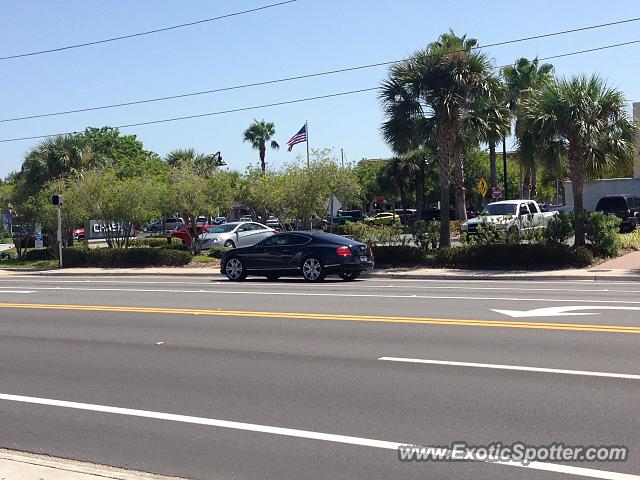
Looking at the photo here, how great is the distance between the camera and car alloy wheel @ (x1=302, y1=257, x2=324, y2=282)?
22234mm

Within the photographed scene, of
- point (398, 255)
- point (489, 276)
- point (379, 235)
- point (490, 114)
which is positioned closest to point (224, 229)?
point (379, 235)

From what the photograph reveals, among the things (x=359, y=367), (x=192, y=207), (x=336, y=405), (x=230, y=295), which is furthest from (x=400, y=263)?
(x=336, y=405)

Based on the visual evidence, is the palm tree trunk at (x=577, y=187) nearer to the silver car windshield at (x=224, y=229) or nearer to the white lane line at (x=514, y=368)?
the white lane line at (x=514, y=368)

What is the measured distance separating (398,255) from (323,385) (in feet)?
61.0

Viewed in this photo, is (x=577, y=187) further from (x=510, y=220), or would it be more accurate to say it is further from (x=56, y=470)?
(x=56, y=470)

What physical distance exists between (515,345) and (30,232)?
3584cm

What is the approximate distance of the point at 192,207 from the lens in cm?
3609

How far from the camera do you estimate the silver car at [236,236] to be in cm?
3631

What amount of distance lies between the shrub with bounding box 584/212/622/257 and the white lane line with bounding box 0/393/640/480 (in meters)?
20.6

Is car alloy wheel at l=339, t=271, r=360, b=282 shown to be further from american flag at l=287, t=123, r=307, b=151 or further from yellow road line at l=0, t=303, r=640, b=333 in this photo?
american flag at l=287, t=123, r=307, b=151

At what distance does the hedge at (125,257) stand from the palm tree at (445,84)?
1161cm

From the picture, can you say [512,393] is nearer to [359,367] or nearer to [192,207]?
[359,367]

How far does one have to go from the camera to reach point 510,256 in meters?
25.2

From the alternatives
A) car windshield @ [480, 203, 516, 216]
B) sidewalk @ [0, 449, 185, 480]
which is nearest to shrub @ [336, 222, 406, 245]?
car windshield @ [480, 203, 516, 216]
